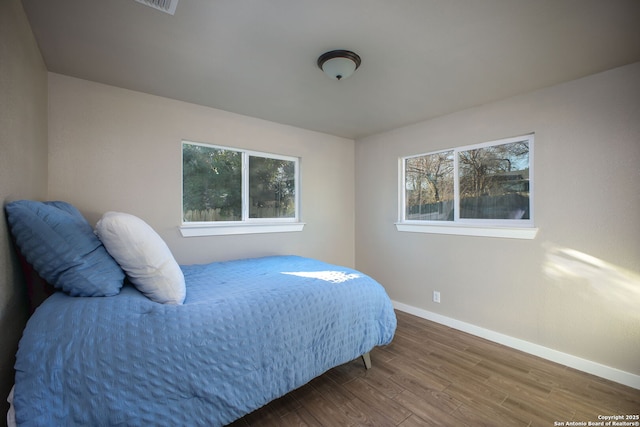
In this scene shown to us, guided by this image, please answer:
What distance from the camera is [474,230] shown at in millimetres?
2793

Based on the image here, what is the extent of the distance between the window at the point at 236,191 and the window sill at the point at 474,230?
1.38m

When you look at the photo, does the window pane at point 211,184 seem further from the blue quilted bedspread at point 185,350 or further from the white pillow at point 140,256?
the white pillow at point 140,256


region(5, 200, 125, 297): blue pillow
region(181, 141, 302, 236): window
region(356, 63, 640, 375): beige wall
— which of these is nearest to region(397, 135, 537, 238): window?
region(356, 63, 640, 375): beige wall

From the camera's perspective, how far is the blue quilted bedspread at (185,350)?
3.36 ft

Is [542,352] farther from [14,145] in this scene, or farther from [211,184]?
[14,145]

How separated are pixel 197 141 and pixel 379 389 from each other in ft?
8.68

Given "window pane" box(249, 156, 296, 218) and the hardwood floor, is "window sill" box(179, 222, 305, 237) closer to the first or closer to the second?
"window pane" box(249, 156, 296, 218)

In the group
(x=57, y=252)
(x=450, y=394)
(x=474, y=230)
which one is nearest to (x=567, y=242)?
(x=474, y=230)

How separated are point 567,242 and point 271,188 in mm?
2854

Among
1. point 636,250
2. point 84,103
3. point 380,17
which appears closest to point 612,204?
point 636,250

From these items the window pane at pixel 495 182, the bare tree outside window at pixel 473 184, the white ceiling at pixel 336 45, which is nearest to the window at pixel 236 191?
the white ceiling at pixel 336 45

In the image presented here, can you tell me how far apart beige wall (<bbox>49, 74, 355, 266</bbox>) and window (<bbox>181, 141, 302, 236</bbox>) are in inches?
3.9

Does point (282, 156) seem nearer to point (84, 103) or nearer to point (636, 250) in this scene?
point (84, 103)

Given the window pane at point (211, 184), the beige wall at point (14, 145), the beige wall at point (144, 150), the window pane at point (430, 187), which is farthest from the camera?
the window pane at point (430, 187)
